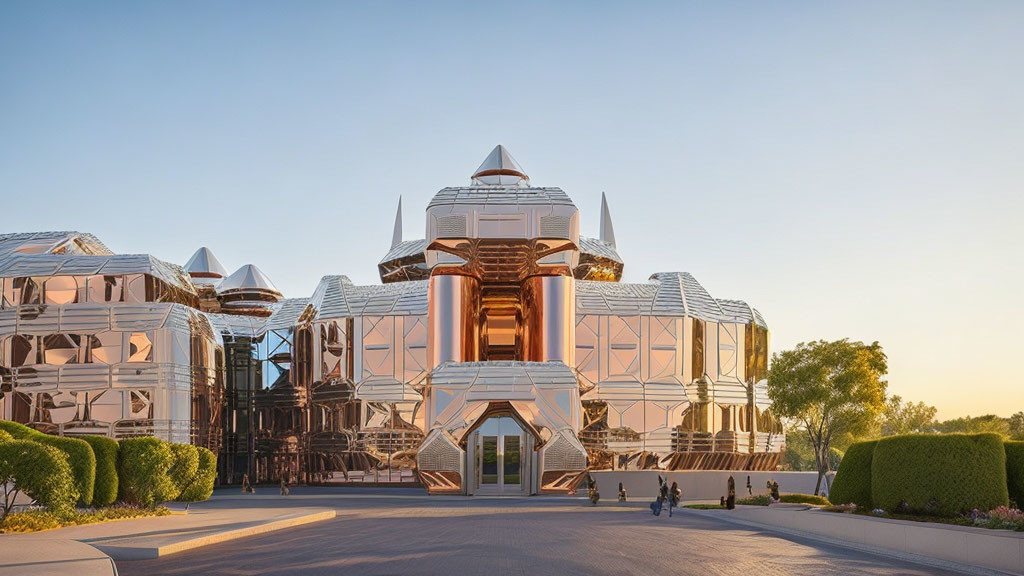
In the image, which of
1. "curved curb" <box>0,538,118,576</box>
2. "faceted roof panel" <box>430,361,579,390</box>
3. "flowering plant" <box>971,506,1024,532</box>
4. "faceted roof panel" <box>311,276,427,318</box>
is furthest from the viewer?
"faceted roof panel" <box>311,276,427,318</box>

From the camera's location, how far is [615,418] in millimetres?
52062

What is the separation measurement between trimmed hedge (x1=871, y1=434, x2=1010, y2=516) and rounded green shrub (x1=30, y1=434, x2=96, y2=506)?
21.3m

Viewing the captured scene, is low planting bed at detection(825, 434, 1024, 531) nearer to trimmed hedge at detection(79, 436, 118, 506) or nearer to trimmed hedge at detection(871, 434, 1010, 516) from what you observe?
trimmed hedge at detection(871, 434, 1010, 516)

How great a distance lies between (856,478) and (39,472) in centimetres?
2121

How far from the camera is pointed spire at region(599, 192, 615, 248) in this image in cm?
6638

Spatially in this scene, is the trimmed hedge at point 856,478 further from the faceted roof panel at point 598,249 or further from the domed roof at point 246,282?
the domed roof at point 246,282

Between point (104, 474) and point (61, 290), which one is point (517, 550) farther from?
point (61, 290)

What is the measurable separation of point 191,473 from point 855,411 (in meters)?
32.5

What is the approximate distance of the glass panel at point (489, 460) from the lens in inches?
1786

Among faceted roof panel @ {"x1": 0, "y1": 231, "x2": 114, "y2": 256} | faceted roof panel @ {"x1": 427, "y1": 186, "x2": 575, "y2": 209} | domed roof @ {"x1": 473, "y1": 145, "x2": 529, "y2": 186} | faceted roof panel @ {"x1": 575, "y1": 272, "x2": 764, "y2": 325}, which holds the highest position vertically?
domed roof @ {"x1": 473, "y1": 145, "x2": 529, "y2": 186}

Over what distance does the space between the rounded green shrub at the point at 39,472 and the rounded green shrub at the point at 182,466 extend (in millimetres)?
7557

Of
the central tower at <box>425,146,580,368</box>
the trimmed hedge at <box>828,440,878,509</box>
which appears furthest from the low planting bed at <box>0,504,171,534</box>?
the trimmed hedge at <box>828,440,878,509</box>

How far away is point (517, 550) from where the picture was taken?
2017 cm

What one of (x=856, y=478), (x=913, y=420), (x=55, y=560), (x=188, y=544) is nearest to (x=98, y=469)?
(x=188, y=544)
